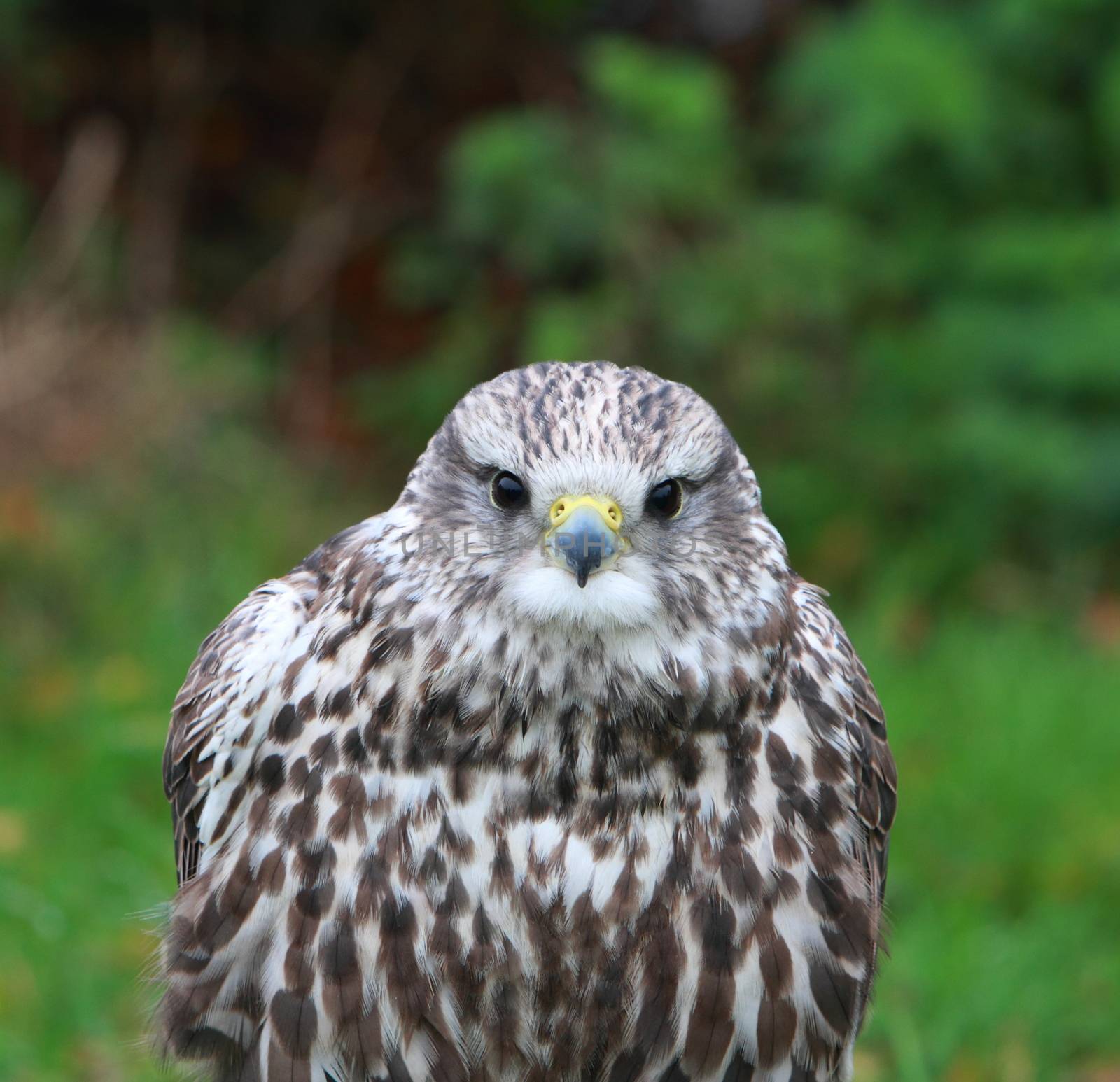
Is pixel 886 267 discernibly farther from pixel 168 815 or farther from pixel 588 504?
pixel 588 504

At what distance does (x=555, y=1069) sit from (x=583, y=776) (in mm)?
446

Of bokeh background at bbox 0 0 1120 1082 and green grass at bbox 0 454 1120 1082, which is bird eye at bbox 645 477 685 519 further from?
bokeh background at bbox 0 0 1120 1082

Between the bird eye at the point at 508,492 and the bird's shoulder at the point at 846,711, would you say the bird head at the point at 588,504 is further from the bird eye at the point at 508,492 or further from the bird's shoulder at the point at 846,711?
the bird's shoulder at the point at 846,711

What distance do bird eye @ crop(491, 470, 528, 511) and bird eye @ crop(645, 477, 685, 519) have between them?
0.50ft

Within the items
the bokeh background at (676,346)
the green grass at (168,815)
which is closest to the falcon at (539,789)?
the green grass at (168,815)

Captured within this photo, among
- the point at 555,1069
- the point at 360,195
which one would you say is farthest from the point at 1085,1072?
the point at 360,195

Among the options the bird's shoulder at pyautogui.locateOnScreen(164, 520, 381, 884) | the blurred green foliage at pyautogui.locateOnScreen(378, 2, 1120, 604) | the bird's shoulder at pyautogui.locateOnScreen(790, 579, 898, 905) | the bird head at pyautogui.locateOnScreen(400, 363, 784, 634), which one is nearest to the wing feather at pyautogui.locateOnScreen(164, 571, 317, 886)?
the bird's shoulder at pyautogui.locateOnScreen(164, 520, 381, 884)

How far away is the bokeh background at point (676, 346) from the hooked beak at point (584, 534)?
212 cm

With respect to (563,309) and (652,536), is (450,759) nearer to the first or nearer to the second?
(652,536)

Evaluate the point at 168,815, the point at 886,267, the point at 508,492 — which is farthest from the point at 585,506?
the point at 886,267

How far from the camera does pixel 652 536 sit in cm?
197

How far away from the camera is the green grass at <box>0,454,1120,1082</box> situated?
3.24 m

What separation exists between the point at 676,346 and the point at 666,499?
3.61 meters

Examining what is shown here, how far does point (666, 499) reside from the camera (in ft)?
6.52
